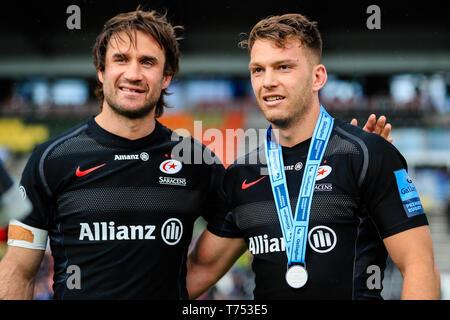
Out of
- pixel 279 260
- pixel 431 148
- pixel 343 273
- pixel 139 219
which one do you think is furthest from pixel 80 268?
pixel 431 148

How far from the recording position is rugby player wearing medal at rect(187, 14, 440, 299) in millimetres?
2676

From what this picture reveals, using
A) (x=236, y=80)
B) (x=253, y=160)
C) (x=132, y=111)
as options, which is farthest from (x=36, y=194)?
(x=236, y=80)

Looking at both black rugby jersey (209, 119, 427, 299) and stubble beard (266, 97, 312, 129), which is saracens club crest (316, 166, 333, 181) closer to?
black rugby jersey (209, 119, 427, 299)

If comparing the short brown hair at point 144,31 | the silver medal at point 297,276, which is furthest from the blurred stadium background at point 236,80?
the silver medal at point 297,276

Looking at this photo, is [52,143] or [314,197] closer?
[314,197]

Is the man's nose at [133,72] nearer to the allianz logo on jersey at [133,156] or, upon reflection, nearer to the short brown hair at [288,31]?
the allianz logo on jersey at [133,156]

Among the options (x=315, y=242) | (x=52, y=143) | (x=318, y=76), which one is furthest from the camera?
(x=52, y=143)

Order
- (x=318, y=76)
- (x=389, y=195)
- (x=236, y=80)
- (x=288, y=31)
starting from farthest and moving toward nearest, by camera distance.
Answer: (x=236, y=80) < (x=318, y=76) < (x=288, y=31) < (x=389, y=195)

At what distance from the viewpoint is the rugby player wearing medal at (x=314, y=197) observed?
2676mm

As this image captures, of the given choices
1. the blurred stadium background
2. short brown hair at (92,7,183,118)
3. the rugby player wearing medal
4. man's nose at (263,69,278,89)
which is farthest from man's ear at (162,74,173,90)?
the blurred stadium background

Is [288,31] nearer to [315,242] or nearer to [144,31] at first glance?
[144,31]

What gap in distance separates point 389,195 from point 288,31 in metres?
1.07

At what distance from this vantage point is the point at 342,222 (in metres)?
2.78

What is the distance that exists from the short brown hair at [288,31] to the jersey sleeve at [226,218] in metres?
0.86
